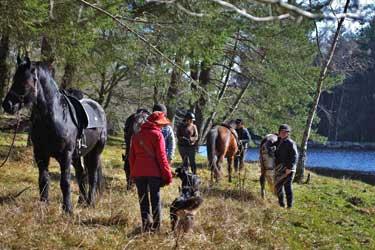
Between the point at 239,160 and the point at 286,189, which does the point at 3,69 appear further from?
the point at 286,189

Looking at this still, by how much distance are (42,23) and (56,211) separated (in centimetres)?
410

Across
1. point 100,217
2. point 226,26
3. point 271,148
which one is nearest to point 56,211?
point 100,217

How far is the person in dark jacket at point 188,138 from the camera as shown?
12.1 m

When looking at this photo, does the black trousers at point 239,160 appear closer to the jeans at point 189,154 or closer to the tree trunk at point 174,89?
Answer: the jeans at point 189,154

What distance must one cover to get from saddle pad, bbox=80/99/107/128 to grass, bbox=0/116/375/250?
117cm

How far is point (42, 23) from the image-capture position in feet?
28.7

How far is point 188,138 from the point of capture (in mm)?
12086

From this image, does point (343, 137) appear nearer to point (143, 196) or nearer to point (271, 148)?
point (271, 148)

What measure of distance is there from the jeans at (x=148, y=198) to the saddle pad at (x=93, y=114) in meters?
1.71

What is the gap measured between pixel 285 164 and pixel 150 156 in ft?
15.2

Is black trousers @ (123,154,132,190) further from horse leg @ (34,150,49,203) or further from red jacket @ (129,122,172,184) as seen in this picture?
red jacket @ (129,122,172,184)

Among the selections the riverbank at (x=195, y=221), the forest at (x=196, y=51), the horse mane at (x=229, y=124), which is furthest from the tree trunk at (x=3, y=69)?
the horse mane at (x=229, y=124)

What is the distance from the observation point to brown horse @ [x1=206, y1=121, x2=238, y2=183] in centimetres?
1206

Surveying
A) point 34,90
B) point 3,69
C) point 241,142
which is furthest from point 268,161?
point 3,69
